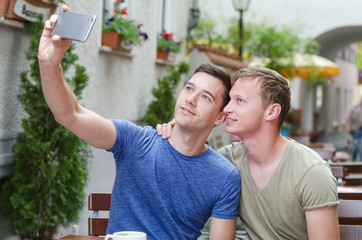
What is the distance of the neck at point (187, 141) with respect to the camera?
111 inches

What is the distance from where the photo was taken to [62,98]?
224 centimetres

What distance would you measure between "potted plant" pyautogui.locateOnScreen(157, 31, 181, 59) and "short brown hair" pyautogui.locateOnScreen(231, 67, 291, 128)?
5.79 meters

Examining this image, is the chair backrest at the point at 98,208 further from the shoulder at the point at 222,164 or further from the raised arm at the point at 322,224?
the raised arm at the point at 322,224

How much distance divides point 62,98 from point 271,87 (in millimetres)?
954

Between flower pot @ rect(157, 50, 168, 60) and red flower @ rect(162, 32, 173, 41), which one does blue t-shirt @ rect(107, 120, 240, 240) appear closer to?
flower pot @ rect(157, 50, 168, 60)

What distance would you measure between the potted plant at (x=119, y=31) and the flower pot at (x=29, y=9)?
1.67 meters

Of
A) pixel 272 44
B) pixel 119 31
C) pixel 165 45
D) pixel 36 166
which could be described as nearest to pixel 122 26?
Result: pixel 119 31

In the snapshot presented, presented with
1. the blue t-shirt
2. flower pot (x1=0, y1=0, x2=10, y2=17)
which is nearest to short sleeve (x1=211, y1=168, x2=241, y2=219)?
the blue t-shirt

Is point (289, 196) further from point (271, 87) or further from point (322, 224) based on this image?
point (271, 87)

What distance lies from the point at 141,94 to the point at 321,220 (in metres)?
5.67

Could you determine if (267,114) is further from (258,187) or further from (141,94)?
(141,94)

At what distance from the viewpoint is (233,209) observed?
8.95 feet

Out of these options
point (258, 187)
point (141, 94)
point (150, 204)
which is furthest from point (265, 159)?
point (141, 94)

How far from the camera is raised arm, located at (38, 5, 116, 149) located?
2.08 meters
